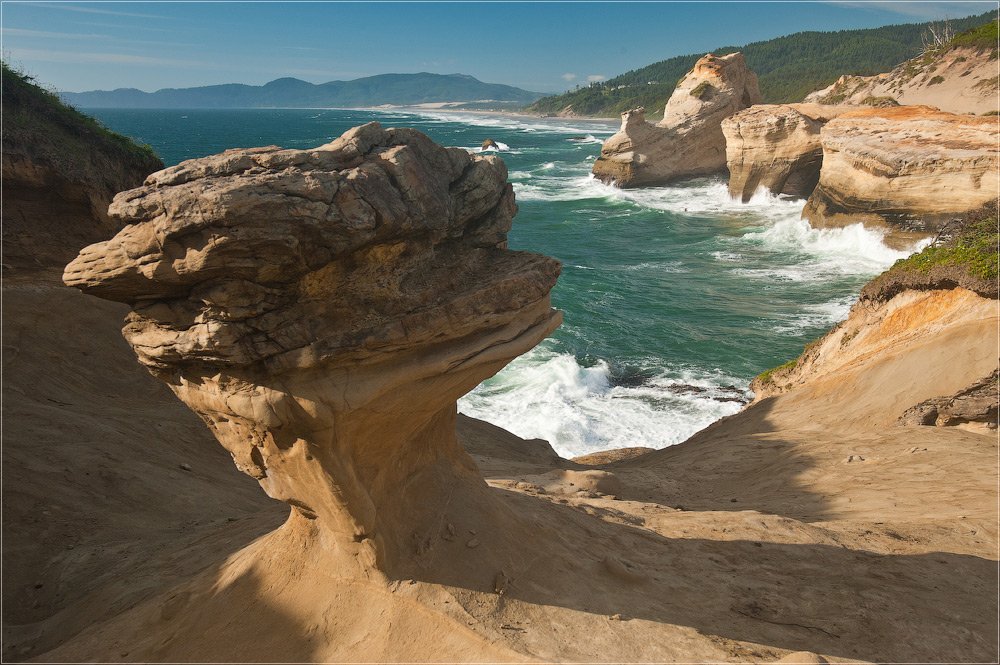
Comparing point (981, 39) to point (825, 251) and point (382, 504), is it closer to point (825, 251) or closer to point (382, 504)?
point (825, 251)

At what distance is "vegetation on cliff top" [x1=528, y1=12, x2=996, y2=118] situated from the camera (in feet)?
317

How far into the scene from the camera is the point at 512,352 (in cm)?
592

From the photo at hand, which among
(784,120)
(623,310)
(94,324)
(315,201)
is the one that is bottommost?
(623,310)

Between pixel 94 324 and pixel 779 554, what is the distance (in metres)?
11.6

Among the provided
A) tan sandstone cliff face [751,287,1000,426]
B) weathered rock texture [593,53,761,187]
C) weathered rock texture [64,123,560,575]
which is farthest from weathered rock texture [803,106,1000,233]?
weathered rock texture [64,123,560,575]

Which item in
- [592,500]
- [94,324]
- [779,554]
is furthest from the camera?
→ [94,324]

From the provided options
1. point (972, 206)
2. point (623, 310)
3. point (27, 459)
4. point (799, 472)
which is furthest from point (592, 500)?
point (972, 206)

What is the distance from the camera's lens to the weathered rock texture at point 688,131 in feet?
153

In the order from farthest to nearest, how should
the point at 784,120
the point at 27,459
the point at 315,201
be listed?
the point at 784,120 < the point at 27,459 < the point at 315,201

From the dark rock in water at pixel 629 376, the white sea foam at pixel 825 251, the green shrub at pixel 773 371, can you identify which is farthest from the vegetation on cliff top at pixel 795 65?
the green shrub at pixel 773 371

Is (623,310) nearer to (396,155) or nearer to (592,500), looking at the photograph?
(592,500)

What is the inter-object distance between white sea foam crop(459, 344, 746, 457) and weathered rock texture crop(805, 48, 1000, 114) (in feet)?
77.4

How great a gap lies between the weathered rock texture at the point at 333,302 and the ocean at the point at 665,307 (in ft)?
32.5

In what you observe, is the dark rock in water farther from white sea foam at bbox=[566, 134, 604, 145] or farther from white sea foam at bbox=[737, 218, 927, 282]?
white sea foam at bbox=[566, 134, 604, 145]
